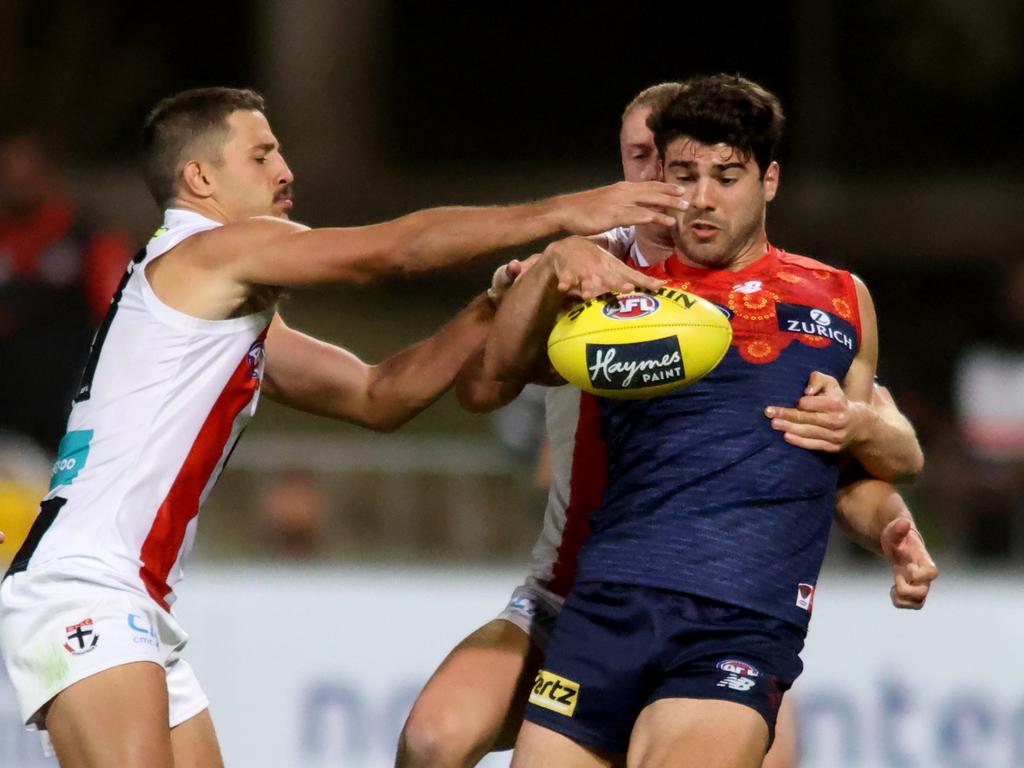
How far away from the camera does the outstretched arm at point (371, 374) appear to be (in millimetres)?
4652

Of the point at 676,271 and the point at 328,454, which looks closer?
the point at 676,271

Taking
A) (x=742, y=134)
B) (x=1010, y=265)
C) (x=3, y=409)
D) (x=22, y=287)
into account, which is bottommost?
(x=1010, y=265)

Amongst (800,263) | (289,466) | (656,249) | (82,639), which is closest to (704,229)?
(800,263)

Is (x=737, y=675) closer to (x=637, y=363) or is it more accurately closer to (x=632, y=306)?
(x=637, y=363)

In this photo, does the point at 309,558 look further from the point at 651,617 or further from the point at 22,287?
the point at 651,617

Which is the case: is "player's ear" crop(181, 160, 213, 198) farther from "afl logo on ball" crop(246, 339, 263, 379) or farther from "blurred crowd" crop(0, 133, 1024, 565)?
"blurred crowd" crop(0, 133, 1024, 565)

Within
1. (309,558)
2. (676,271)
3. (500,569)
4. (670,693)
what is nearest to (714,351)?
(676,271)

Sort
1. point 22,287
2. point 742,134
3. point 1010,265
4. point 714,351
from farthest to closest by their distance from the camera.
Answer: point 1010,265 → point 22,287 → point 742,134 → point 714,351

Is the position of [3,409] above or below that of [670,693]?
below

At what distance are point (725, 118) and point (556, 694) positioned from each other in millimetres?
1354

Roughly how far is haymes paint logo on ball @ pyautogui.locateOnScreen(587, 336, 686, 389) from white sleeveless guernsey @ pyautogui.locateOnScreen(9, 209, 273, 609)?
38.7 inches

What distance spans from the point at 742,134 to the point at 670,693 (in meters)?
1.27

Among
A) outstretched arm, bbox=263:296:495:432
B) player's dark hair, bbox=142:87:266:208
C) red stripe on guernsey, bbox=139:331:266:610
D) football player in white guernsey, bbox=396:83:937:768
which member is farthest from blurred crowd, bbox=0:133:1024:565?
red stripe on guernsey, bbox=139:331:266:610

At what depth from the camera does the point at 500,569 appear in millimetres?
8055
